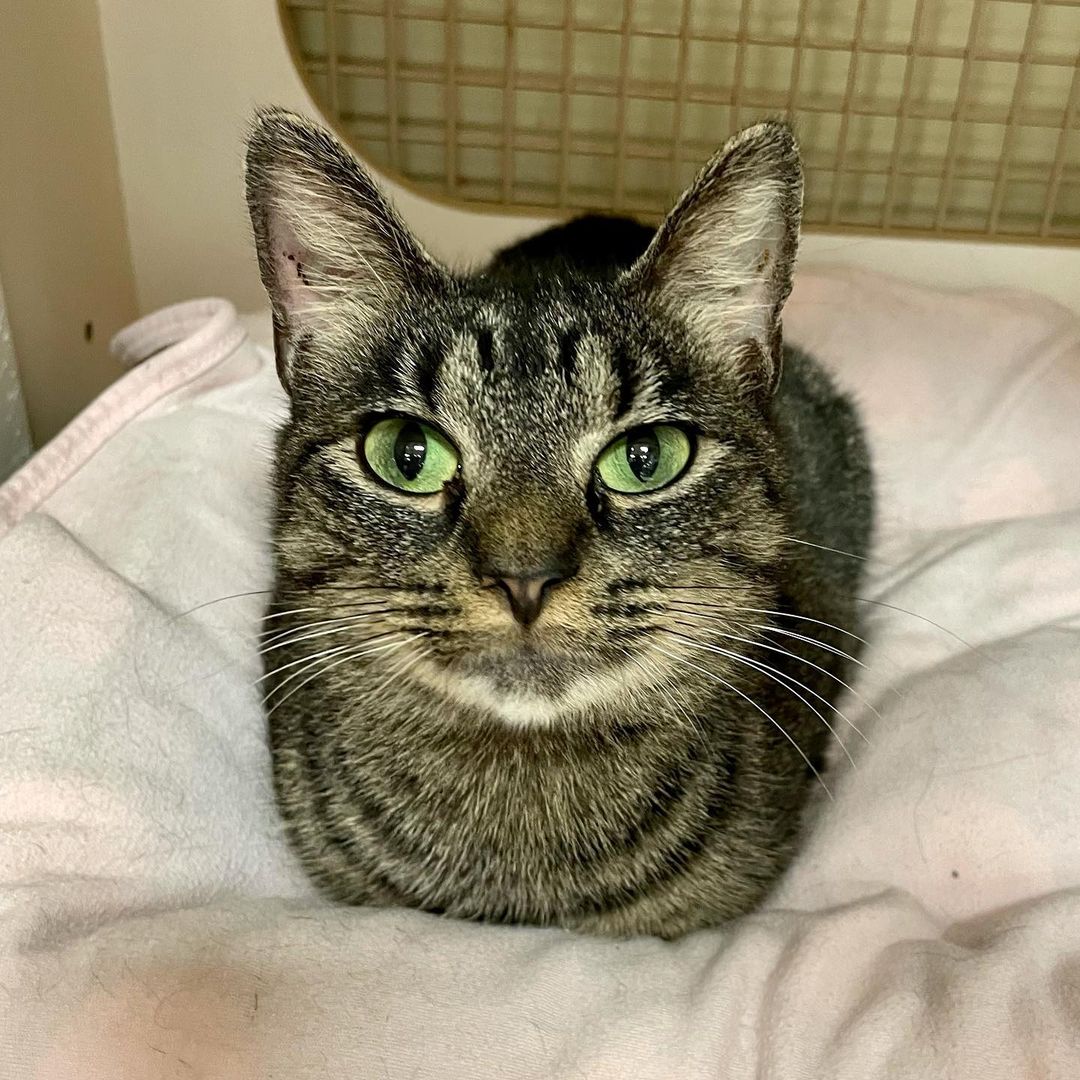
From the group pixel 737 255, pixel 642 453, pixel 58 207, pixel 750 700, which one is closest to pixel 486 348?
pixel 642 453

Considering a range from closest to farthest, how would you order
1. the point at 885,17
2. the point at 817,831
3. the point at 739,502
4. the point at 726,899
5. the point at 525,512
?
the point at 525,512, the point at 739,502, the point at 726,899, the point at 817,831, the point at 885,17

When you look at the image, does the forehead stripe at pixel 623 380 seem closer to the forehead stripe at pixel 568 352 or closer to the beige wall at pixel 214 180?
the forehead stripe at pixel 568 352

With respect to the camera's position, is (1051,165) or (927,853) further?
(1051,165)

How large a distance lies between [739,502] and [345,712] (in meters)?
0.45

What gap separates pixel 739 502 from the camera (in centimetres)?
94

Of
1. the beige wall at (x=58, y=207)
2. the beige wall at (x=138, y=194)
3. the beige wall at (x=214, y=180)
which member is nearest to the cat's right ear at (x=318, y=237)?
the beige wall at (x=138, y=194)

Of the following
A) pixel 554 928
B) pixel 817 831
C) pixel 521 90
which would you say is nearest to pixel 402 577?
pixel 554 928

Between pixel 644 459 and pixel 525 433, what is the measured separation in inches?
Result: 4.5

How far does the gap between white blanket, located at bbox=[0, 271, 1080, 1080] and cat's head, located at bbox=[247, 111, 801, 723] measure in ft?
0.85

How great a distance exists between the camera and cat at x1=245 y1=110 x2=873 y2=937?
2.73 feet

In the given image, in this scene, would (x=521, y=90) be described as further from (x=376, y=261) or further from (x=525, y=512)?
(x=525, y=512)

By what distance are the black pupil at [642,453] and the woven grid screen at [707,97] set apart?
3.32ft

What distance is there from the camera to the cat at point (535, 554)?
0.83 meters

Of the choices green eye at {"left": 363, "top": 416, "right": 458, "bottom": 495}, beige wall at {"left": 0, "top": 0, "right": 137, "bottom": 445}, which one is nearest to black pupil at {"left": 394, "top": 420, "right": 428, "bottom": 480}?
green eye at {"left": 363, "top": 416, "right": 458, "bottom": 495}
